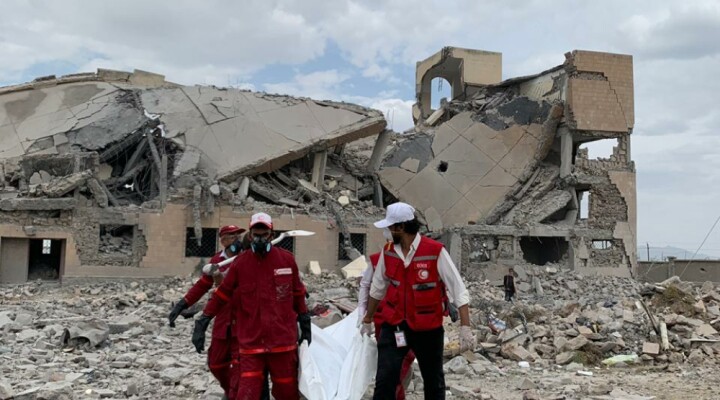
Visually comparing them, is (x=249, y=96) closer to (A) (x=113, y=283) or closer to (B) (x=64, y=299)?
(A) (x=113, y=283)

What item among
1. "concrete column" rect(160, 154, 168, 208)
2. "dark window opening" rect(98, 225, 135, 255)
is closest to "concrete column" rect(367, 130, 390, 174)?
"concrete column" rect(160, 154, 168, 208)

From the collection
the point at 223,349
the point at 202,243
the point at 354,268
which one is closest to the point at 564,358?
the point at 223,349

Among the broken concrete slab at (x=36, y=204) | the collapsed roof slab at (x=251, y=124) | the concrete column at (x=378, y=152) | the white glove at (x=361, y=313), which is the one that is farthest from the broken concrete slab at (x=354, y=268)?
the white glove at (x=361, y=313)

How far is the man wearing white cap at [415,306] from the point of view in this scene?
430cm

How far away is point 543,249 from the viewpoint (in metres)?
21.2

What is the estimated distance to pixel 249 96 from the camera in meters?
20.4

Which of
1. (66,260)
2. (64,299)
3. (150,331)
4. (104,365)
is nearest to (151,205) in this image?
(66,260)

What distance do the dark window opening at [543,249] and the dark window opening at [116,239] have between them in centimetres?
1158

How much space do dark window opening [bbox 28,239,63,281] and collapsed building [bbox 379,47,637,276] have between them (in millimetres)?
10029

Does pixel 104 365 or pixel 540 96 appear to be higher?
pixel 540 96

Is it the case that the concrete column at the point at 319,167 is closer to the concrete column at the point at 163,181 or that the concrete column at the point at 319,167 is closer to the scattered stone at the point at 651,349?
the concrete column at the point at 163,181

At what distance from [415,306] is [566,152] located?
1725cm

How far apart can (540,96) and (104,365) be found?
1738 cm

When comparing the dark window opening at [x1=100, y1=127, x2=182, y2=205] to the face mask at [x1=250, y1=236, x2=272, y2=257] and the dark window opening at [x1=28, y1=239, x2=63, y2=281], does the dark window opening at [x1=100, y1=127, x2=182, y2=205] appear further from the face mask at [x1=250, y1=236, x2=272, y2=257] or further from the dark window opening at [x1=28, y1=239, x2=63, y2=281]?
the face mask at [x1=250, y1=236, x2=272, y2=257]
